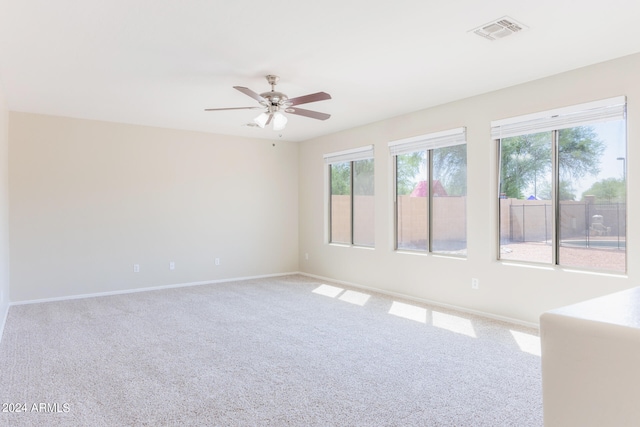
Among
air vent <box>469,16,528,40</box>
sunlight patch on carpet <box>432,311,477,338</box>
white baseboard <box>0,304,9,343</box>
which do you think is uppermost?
air vent <box>469,16,528,40</box>

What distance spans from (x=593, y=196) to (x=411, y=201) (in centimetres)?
219

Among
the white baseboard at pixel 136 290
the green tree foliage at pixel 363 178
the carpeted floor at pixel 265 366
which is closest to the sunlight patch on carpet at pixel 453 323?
the carpeted floor at pixel 265 366

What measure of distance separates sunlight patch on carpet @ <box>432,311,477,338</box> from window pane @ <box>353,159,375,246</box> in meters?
1.93

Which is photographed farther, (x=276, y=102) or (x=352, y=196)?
(x=352, y=196)

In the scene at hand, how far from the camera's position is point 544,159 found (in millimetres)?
4062

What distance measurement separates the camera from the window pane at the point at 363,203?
6097mm

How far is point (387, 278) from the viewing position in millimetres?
5645

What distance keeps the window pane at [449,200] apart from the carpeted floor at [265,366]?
0.88m

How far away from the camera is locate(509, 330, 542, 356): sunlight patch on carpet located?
3.33m

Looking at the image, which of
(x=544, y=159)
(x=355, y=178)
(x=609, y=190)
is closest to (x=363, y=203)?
(x=355, y=178)

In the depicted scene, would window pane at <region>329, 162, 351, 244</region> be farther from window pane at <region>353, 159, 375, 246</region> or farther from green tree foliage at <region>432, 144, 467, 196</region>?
green tree foliage at <region>432, 144, 467, 196</region>

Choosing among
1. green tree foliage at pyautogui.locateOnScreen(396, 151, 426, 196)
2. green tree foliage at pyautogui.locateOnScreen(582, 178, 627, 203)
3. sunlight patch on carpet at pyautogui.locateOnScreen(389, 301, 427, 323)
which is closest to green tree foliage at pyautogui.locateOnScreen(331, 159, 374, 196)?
green tree foliage at pyautogui.locateOnScreen(396, 151, 426, 196)

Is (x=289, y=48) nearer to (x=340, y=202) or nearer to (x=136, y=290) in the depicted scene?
(x=340, y=202)

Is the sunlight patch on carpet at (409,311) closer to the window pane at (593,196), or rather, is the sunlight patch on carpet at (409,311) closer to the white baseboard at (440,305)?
the white baseboard at (440,305)
